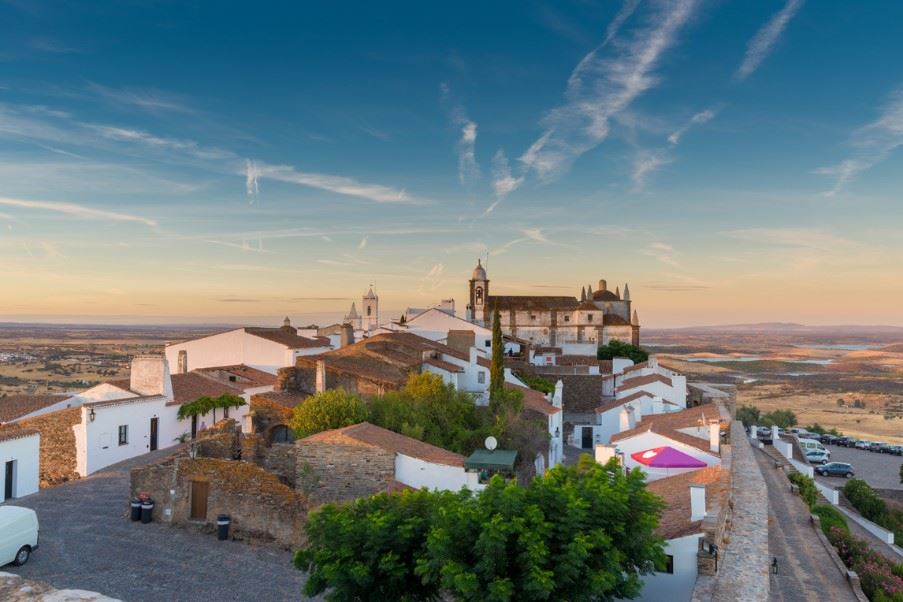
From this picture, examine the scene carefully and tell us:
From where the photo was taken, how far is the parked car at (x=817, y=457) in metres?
49.7

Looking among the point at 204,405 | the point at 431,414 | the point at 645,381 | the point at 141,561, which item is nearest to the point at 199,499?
the point at 141,561

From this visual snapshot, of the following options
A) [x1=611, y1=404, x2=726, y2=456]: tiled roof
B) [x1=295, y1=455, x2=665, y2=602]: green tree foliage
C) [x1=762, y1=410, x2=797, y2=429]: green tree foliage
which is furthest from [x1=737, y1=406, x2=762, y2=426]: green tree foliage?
[x1=295, y1=455, x2=665, y2=602]: green tree foliage

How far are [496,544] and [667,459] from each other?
574 inches

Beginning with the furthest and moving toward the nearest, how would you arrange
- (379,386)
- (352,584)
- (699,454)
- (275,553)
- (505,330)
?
(505,330) < (379,386) < (699,454) < (275,553) < (352,584)

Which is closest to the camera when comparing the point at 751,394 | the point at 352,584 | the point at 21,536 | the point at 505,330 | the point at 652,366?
the point at 352,584

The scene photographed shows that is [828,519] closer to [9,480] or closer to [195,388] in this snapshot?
[195,388]

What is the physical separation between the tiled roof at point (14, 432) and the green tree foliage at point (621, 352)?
58.7m

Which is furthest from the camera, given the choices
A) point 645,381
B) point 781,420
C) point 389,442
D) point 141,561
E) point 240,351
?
point 781,420

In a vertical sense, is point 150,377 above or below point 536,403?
above

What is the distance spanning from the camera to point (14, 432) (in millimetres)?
24500

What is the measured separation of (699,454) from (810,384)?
371ft

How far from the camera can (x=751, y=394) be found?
106m

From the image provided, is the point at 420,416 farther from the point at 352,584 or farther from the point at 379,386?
the point at 352,584

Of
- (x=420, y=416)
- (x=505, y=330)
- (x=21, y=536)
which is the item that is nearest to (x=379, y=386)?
(x=420, y=416)
